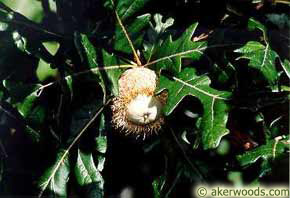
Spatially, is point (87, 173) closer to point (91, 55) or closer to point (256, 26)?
point (91, 55)

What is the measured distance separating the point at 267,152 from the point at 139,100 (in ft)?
1.41

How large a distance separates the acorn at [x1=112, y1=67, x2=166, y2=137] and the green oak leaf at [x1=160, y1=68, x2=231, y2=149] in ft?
0.17

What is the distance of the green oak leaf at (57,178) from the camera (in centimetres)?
180

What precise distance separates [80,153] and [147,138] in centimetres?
25

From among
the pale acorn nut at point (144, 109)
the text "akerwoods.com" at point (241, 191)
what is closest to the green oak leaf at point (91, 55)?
the pale acorn nut at point (144, 109)

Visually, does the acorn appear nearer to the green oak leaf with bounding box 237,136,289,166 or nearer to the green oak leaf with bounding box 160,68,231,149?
the green oak leaf with bounding box 160,68,231,149

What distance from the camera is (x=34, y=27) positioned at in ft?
5.77

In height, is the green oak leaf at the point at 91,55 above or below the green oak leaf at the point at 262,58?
above

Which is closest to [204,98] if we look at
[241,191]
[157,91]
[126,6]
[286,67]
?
[157,91]

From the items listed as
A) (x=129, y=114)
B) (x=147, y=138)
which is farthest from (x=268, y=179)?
(x=129, y=114)

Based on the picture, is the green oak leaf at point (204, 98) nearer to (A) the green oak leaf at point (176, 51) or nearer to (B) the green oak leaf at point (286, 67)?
(A) the green oak leaf at point (176, 51)

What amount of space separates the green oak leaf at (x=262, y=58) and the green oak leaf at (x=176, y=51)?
13cm

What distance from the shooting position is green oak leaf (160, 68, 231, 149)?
153cm

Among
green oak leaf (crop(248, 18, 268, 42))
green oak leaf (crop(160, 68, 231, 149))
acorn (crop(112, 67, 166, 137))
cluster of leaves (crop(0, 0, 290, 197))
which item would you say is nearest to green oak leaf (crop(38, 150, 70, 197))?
cluster of leaves (crop(0, 0, 290, 197))
